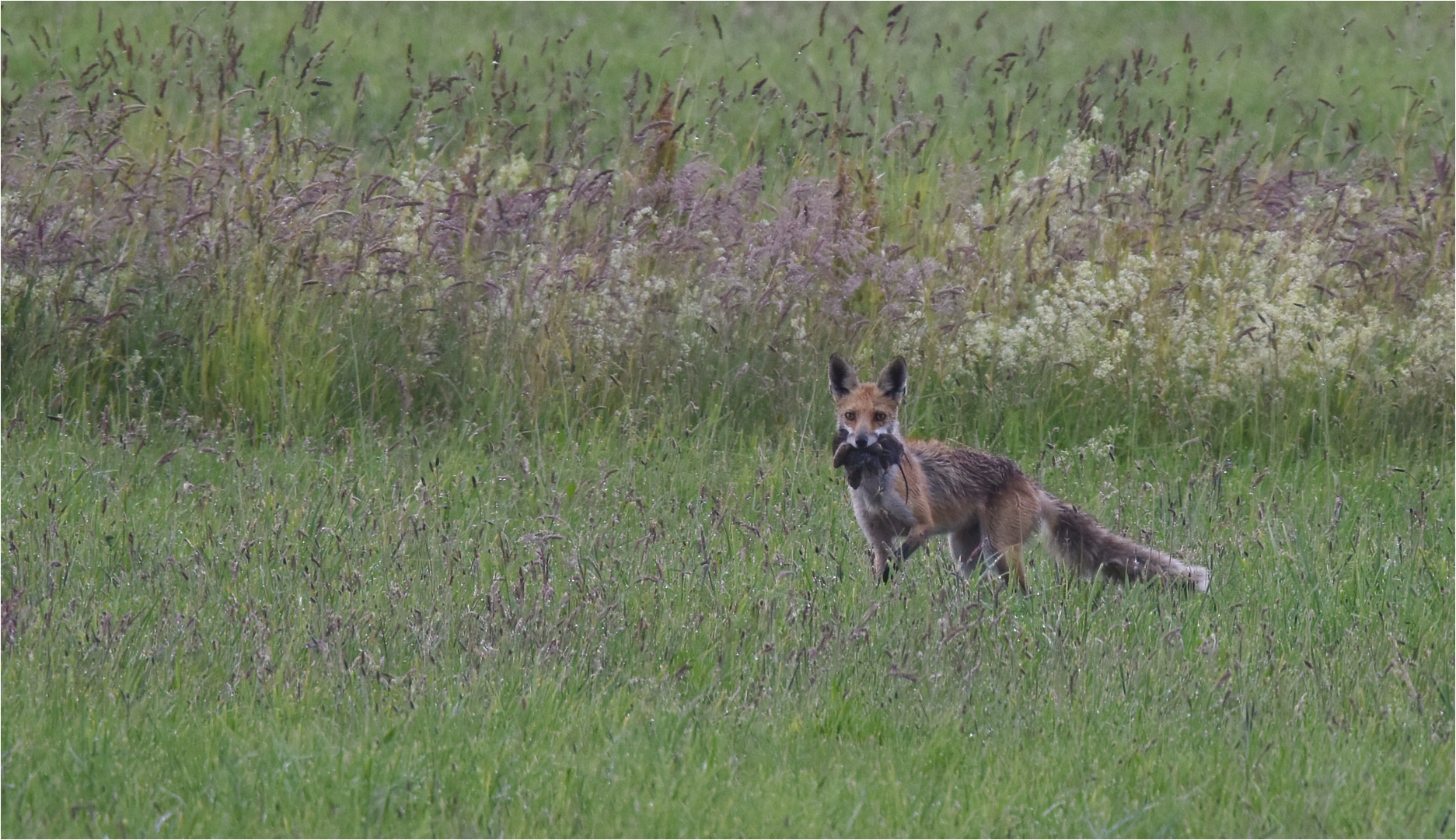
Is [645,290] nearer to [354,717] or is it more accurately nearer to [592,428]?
[592,428]

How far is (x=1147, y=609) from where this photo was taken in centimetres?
549

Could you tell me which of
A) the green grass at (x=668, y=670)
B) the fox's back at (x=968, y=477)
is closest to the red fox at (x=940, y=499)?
the fox's back at (x=968, y=477)

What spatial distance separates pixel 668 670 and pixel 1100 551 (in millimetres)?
2483

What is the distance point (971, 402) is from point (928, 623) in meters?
3.88

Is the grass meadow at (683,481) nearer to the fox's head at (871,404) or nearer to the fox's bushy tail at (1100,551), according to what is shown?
the fox's bushy tail at (1100,551)

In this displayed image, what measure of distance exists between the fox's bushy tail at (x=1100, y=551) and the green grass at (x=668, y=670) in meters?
0.14

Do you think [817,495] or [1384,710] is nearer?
[1384,710]

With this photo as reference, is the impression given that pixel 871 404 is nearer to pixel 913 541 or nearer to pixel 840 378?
pixel 840 378

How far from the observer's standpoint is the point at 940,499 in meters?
6.89

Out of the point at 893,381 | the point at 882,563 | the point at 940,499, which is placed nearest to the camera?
the point at 882,563

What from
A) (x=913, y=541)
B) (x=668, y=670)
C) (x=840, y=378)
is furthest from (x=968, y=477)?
(x=668, y=670)

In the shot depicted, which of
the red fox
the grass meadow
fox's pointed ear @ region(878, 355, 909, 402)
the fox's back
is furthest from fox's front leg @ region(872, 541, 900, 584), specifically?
fox's pointed ear @ region(878, 355, 909, 402)

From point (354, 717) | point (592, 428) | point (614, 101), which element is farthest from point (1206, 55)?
point (354, 717)

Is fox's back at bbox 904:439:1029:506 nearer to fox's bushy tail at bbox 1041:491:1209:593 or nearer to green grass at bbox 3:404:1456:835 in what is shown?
fox's bushy tail at bbox 1041:491:1209:593
